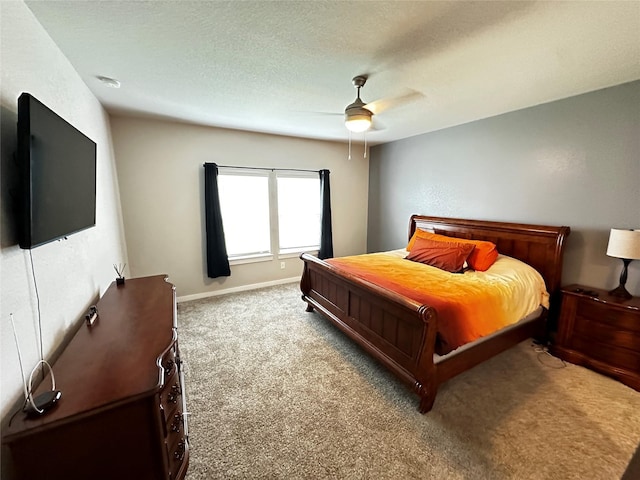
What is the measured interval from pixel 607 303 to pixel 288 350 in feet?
9.21

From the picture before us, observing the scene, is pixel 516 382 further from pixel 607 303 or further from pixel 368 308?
pixel 368 308

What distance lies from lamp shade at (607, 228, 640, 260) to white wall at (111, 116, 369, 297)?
12.3 feet

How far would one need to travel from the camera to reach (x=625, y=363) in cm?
210

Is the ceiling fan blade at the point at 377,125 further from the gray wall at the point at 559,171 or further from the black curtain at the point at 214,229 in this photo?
the black curtain at the point at 214,229

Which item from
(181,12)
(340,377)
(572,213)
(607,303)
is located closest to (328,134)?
(181,12)

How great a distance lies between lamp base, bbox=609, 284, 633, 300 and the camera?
2196 mm

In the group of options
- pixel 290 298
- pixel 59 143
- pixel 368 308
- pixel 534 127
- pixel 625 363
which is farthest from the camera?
pixel 290 298

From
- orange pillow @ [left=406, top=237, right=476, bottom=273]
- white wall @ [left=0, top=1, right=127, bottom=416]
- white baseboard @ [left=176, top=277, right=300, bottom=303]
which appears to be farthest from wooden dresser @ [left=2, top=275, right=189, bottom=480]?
orange pillow @ [left=406, top=237, right=476, bottom=273]

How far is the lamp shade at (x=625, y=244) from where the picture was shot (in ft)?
6.63

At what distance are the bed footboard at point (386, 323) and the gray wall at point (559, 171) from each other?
2.06 meters

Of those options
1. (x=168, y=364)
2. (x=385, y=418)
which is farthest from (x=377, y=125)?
(x=168, y=364)

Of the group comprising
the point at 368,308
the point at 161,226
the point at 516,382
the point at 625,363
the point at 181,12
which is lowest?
the point at 516,382

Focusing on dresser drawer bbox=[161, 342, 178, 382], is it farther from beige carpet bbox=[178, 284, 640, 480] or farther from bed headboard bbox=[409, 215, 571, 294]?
bed headboard bbox=[409, 215, 571, 294]

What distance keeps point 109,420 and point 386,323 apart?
5.83 ft
